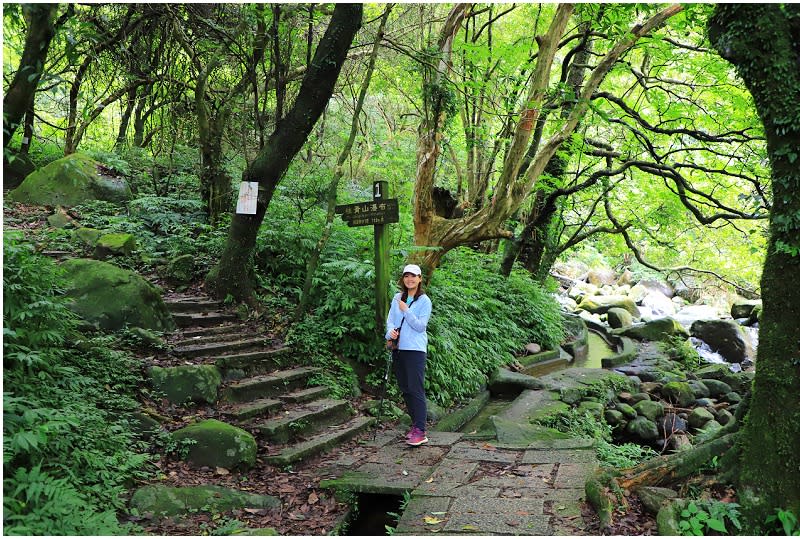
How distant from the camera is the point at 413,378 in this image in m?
6.25

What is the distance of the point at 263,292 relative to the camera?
8766 millimetres

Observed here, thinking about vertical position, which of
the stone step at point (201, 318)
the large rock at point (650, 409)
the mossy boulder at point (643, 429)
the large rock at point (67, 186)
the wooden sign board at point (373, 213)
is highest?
the large rock at point (67, 186)

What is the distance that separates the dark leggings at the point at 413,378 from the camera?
20.3 feet

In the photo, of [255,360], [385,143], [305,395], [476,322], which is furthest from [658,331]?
[255,360]

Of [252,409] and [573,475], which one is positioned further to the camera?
[252,409]

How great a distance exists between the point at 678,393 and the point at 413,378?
7.48 m

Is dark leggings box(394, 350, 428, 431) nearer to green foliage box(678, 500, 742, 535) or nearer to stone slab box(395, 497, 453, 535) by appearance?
stone slab box(395, 497, 453, 535)

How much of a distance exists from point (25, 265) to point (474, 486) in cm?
449

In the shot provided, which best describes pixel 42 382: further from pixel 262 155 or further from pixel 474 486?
pixel 262 155

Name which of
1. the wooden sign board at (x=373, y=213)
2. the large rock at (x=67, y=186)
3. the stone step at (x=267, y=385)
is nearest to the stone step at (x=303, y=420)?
the stone step at (x=267, y=385)

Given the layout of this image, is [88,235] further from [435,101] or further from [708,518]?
[708,518]

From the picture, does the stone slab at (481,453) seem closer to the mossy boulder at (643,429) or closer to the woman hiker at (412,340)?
the woman hiker at (412,340)

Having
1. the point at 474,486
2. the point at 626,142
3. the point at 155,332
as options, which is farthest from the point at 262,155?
the point at 626,142

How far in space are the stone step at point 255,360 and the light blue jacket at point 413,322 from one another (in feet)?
6.46
